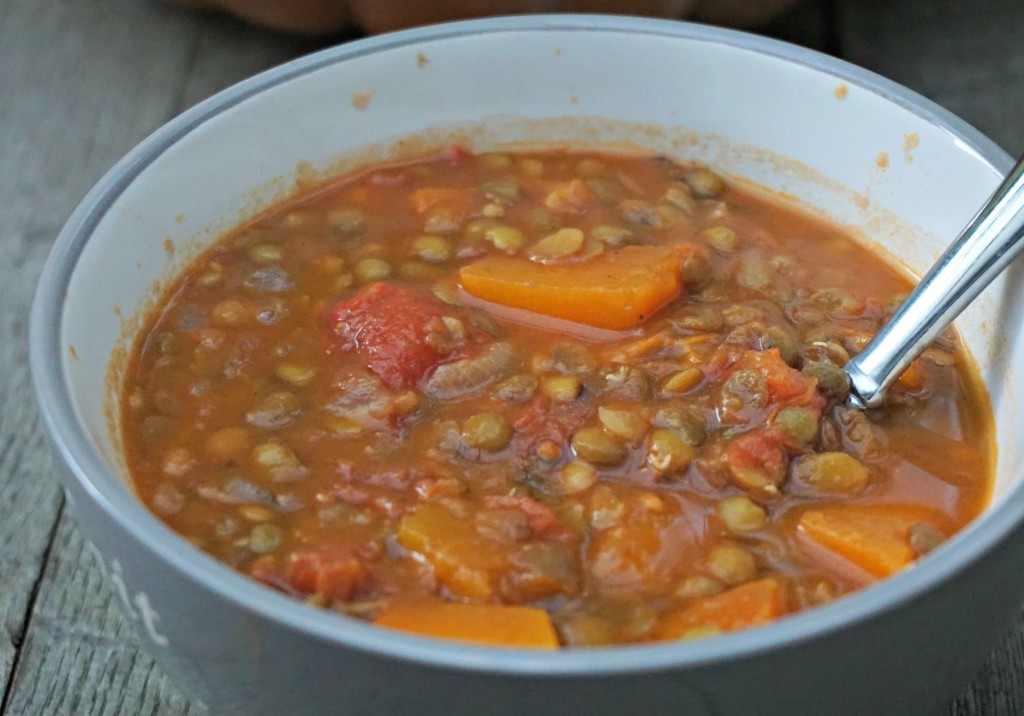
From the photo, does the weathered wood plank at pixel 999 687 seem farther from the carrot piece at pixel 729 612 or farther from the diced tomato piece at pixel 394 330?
the diced tomato piece at pixel 394 330

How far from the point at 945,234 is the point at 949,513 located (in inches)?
33.8

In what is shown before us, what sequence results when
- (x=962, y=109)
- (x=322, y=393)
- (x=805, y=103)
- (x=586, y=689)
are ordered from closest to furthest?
(x=586, y=689), (x=322, y=393), (x=805, y=103), (x=962, y=109)

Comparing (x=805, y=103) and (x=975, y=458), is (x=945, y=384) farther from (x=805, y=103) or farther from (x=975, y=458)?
(x=805, y=103)

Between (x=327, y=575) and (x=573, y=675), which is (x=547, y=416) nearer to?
(x=327, y=575)

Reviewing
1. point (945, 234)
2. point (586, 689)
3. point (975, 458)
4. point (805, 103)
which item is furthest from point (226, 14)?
point (586, 689)

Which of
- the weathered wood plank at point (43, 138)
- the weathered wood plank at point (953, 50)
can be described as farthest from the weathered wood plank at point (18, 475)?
the weathered wood plank at point (953, 50)

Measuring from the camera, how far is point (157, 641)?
2.20 metres

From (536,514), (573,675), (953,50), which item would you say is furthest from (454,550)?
(953,50)

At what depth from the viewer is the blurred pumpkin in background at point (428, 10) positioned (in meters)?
3.98

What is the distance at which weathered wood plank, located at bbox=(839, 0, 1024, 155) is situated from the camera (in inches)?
170

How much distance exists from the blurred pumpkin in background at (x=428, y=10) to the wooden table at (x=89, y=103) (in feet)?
0.81

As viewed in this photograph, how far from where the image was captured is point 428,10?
399 centimetres

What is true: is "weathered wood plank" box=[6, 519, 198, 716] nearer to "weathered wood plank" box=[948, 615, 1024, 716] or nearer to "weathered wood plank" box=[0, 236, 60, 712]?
"weathered wood plank" box=[0, 236, 60, 712]

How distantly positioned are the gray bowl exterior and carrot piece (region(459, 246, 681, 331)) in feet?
3.61
